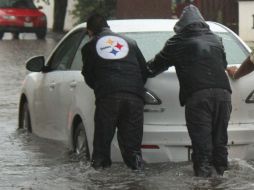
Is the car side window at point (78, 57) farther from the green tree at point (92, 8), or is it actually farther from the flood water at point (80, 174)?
the green tree at point (92, 8)

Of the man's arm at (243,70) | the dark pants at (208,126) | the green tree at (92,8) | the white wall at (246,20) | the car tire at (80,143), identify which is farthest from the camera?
the green tree at (92,8)

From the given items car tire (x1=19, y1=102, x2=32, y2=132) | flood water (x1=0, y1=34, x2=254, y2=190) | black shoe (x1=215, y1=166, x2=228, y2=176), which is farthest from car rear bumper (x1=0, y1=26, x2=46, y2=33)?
black shoe (x1=215, y1=166, x2=228, y2=176)

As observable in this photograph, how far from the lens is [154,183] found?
7660 mm

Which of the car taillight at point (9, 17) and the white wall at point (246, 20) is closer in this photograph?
the white wall at point (246, 20)

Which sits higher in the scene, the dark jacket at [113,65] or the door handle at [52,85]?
the dark jacket at [113,65]

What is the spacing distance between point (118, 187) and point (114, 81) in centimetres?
95

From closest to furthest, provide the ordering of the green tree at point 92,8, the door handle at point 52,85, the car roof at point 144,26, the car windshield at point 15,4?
1. the car roof at point 144,26
2. the door handle at point 52,85
3. the car windshield at point 15,4
4. the green tree at point 92,8

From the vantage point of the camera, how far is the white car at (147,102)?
7.71 meters

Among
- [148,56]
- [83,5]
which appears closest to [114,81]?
[148,56]

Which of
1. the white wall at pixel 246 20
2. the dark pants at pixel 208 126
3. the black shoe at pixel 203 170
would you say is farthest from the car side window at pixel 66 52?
the white wall at pixel 246 20

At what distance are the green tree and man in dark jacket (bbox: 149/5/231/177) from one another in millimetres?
31619

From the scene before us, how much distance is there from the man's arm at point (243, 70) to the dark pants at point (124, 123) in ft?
2.88

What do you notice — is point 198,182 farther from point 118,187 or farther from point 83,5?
point 83,5

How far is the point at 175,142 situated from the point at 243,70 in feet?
2.93
